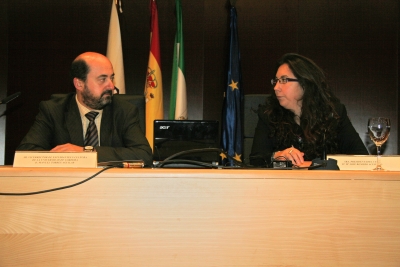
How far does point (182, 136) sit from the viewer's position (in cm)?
222

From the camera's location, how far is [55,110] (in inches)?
99.4

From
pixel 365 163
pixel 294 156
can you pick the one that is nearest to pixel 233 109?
pixel 294 156

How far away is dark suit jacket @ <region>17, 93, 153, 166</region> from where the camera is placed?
2455 mm

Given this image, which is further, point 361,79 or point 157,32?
point 361,79

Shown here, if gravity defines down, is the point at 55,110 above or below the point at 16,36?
below

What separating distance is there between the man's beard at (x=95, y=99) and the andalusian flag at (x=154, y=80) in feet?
3.25

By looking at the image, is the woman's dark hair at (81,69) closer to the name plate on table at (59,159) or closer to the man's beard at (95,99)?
the man's beard at (95,99)

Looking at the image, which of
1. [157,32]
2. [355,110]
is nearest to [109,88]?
[157,32]

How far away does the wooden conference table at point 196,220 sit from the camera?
3.69 ft

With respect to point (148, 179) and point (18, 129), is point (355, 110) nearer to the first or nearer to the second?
point (18, 129)

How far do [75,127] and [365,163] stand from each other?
63.6 inches

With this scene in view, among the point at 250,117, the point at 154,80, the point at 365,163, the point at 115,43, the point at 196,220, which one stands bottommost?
the point at 196,220

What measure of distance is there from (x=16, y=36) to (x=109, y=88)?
200 cm

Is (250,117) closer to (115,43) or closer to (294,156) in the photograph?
(294,156)
